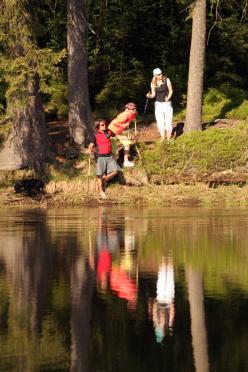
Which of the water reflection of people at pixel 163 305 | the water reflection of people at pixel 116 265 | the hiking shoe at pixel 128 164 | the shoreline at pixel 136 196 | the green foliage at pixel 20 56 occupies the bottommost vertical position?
the shoreline at pixel 136 196

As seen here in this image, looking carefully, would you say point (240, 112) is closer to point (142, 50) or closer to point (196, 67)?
point (196, 67)

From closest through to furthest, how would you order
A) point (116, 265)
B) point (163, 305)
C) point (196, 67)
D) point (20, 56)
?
point (163, 305) → point (116, 265) → point (20, 56) → point (196, 67)

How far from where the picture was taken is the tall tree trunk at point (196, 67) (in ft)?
95.6

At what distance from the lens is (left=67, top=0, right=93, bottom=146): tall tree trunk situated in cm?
2914

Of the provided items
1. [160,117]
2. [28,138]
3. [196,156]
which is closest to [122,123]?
[160,117]

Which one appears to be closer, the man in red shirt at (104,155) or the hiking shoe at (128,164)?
the man in red shirt at (104,155)

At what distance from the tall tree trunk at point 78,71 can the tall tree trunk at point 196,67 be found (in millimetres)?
2672

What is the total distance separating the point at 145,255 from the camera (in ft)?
49.5

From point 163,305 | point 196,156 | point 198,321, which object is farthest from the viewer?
point 196,156

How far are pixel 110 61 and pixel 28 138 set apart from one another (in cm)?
629

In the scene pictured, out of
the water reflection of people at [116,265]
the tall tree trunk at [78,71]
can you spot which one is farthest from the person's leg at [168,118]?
the water reflection of people at [116,265]

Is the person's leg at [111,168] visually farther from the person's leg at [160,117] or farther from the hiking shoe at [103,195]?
the person's leg at [160,117]

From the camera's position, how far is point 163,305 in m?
10.9

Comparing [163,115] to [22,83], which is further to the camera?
[163,115]
